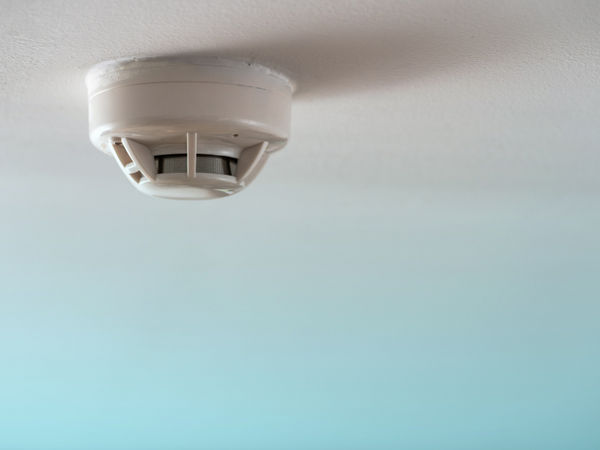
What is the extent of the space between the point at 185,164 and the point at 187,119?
0.10 meters

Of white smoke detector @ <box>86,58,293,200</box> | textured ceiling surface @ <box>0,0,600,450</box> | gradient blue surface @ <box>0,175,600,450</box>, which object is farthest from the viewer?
gradient blue surface @ <box>0,175,600,450</box>

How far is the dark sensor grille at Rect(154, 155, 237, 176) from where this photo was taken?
0.81m

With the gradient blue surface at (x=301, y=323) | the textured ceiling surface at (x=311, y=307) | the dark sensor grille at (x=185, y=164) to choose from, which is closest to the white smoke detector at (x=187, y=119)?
the dark sensor grille at (x=185, y=164)

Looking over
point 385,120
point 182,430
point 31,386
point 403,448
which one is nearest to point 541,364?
point 403,448

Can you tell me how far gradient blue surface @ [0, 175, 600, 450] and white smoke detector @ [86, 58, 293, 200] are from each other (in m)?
1.65

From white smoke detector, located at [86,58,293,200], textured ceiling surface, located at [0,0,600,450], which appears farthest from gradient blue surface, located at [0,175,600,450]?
white smoke detector, located at [86,58,293,200]

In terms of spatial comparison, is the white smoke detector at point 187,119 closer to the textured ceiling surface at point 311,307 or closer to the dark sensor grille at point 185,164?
the dark sensor grille at point 185,164

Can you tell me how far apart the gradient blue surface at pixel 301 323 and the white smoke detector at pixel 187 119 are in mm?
1651

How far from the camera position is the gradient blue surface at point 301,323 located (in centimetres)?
270

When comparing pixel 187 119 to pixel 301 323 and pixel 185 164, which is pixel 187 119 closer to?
pixel 185 164

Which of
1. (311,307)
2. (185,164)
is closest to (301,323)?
(311,307)

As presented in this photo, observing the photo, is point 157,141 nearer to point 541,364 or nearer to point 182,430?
point 182,430

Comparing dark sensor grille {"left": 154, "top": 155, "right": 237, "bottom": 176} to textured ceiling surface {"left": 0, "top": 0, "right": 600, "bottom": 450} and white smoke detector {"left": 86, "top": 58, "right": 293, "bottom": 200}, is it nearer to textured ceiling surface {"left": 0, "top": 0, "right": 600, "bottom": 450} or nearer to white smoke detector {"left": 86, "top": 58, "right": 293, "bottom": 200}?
white smoke detector {"left": 86, "top": 58, "right": 293, "bottom": 200}

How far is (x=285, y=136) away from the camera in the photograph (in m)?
0.82
